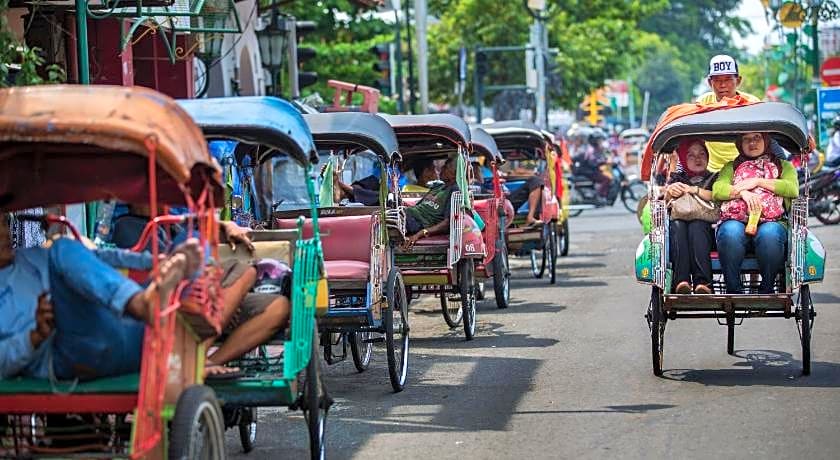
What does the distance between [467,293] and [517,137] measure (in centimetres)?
725

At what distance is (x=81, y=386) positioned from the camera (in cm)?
678

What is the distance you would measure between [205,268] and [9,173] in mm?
1168

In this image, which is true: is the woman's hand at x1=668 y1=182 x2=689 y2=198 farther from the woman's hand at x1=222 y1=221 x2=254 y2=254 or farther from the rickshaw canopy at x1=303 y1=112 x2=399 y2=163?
the woman's hand at x1=222 y1=221 x2=254 y2=254

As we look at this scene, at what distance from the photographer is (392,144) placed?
12.2 metres

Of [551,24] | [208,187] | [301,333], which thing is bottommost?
[301,333]

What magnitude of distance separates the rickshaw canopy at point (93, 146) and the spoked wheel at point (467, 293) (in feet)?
22.3

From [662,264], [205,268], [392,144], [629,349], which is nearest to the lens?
[205,268]

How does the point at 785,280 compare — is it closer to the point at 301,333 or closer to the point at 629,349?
the point at 629,349

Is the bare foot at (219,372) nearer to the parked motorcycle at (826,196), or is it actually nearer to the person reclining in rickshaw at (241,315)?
the person reclining in rickshaw at (241,315)

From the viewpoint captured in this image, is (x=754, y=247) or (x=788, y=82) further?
(x=788, y=82)

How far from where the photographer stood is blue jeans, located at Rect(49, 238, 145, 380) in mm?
6691

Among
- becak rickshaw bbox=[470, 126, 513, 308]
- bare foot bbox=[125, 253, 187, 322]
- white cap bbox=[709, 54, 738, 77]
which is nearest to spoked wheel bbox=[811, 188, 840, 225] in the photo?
becak rickshaw bbox=[470, 126, 513, 308]

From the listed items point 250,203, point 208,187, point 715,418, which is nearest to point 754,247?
point 715,418

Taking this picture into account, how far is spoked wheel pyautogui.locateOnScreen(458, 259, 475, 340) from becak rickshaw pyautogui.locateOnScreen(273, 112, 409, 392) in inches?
50.1
